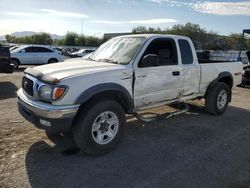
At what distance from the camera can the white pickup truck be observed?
424cm

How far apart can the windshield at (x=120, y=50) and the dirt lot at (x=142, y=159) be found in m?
1.52

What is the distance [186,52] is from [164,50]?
0.57m

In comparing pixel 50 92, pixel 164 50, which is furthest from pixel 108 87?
pixel 164 50

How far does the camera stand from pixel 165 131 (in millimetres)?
5996

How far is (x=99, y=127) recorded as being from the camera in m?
4.64

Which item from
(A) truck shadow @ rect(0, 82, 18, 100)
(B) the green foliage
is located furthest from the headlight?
(B) the green foliage

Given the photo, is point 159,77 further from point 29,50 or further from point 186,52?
point 29,50

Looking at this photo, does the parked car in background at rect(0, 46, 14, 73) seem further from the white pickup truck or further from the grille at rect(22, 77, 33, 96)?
the grille at rect(22, 77, 33, 96)

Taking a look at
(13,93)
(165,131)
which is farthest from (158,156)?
(13,93)

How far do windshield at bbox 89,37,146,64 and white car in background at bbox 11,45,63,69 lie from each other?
45.5 feet

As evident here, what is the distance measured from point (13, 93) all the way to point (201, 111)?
5951mm

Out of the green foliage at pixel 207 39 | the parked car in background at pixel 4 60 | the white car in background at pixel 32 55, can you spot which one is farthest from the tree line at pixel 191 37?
the parked car in background at pixel 4 60

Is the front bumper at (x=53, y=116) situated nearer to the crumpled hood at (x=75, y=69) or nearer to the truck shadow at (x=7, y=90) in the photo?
the crumpled hood at (x=75, y=69)

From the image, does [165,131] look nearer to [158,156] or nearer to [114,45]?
[158,156]
